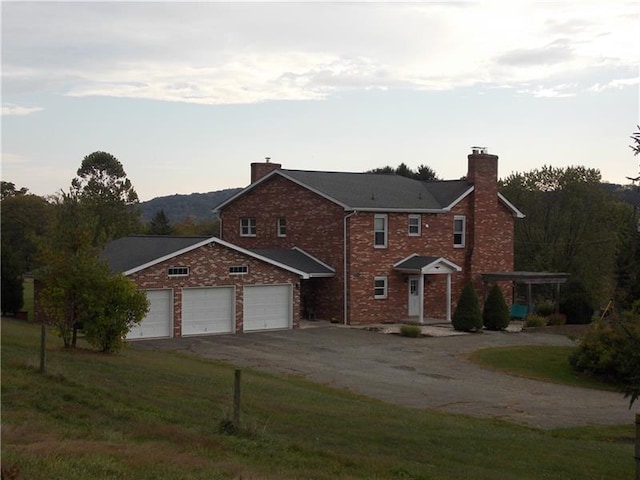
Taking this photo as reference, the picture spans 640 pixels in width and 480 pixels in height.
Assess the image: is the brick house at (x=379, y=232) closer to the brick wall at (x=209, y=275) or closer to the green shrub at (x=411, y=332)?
the brick wall at (x=209, y=275)

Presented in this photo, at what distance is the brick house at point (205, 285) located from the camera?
108 feet

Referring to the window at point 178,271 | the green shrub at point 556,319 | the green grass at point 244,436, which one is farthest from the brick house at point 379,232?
the green grass at point 244,436

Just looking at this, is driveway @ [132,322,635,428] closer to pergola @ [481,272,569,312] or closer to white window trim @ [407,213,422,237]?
pergola @ [481,272,569,312]

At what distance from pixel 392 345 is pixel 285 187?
13.4m

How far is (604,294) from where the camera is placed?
54562 mm

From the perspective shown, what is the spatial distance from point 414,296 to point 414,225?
366 centimetres

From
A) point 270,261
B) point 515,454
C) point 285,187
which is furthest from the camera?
point 285,187

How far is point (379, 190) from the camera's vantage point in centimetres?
4359

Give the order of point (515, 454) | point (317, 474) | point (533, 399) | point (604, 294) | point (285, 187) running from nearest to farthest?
point (317, 474), point (515, 454), point (533, 399), point (285, 187), point (604, 294)

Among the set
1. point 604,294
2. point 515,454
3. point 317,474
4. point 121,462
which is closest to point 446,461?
point 515,454

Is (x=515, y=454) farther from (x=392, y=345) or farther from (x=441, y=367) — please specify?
(x=392, y=345)

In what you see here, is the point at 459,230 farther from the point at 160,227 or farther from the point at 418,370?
the point at 160,227

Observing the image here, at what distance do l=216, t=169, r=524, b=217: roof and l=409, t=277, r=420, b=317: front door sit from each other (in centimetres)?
362

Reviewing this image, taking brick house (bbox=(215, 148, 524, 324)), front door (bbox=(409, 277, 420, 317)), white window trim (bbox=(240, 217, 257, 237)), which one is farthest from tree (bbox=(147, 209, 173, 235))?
front door (bbox=(409, 277, 420, 317))
